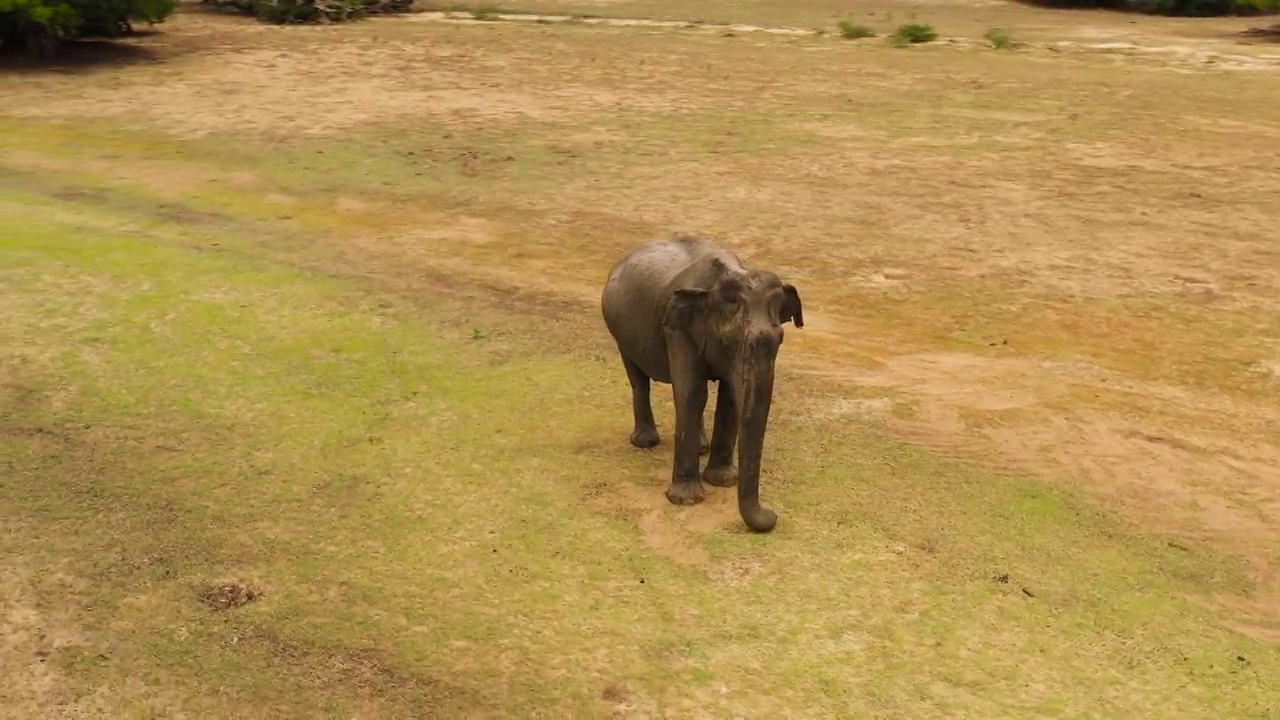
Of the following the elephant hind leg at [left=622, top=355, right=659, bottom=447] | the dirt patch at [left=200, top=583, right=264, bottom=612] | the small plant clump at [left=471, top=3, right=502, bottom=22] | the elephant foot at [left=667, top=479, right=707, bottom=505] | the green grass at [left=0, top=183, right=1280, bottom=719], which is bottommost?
the dirt patch at [left=200, top=583, right=264, bottom=612]

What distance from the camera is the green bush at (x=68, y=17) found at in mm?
17594

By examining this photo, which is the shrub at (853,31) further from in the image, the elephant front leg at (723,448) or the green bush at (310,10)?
the elephant front leg at (723,448)

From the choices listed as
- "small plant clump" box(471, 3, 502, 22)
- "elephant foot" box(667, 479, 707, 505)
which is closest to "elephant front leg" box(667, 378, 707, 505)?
"elephant foot" box(667, 479, 707, 505)

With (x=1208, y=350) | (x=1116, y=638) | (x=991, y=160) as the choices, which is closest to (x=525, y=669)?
(x=1116, y=638)

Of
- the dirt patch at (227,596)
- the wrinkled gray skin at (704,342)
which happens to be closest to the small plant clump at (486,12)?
the wrinkled gray skin at (704,342)

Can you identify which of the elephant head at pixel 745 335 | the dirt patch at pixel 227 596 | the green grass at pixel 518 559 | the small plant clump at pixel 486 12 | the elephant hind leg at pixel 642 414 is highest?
the small plant clump at pixel 486 12

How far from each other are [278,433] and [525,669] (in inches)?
101

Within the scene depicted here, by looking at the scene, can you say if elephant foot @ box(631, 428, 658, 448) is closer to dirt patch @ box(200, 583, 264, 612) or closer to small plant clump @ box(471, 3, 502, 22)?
dirt patch @ box(200, 583, 264, 612)

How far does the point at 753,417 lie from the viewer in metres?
5.14

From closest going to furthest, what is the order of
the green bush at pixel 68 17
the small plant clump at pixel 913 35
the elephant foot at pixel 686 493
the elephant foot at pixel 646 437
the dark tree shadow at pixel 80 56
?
the elephant foot at pixel 686 493 < the elephant foot at pixel 646 437 < the green bush at pixel 68 17 < the dark tree shadow at pixel 80 56 < the small plant clump at pixel 913 35

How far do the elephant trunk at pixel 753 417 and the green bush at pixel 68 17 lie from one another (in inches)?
625

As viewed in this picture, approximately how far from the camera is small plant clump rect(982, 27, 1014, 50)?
813 inches

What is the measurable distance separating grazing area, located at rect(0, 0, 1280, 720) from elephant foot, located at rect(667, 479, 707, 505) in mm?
39

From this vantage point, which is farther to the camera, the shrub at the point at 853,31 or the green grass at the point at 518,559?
the shrub at the point at 853,31
